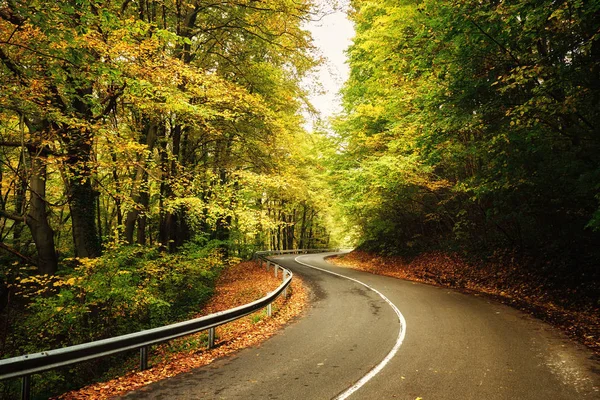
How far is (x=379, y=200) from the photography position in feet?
61.6

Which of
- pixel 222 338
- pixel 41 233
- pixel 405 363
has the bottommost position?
pixel 222 338

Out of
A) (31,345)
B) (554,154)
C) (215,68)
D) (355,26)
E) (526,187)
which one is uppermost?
(355,26)

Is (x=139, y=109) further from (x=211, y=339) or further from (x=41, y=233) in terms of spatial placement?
(x=211, y=339)

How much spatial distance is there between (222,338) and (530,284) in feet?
38.2

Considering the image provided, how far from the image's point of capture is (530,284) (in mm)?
12484

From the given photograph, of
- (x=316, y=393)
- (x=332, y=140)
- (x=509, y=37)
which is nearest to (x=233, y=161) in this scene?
(x=332, y=140)

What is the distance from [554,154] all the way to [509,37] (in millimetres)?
4111

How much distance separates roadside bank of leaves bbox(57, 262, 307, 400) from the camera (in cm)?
520

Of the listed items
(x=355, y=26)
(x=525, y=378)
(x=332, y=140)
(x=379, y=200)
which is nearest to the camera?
(x=525, y=378)

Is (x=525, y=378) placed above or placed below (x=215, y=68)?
below

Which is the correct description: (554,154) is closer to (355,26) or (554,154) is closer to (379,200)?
(379,200)

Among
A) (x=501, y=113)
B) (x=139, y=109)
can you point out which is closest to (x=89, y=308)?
(x=139, y=109)

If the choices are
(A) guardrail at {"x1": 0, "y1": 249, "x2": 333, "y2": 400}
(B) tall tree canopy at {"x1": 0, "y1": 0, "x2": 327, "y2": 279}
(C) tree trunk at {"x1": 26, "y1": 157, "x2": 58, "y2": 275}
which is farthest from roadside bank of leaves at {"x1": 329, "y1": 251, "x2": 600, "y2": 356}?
(C) tree trunk at {"x1": 26, "y1": 157, "x2": 58, "y2": 275}

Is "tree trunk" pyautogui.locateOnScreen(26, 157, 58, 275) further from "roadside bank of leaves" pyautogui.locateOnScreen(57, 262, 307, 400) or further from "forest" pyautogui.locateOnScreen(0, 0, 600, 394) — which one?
"roadside bank of leaves" pyautogui.locateOnScreen(57, 262, 307, 400)
